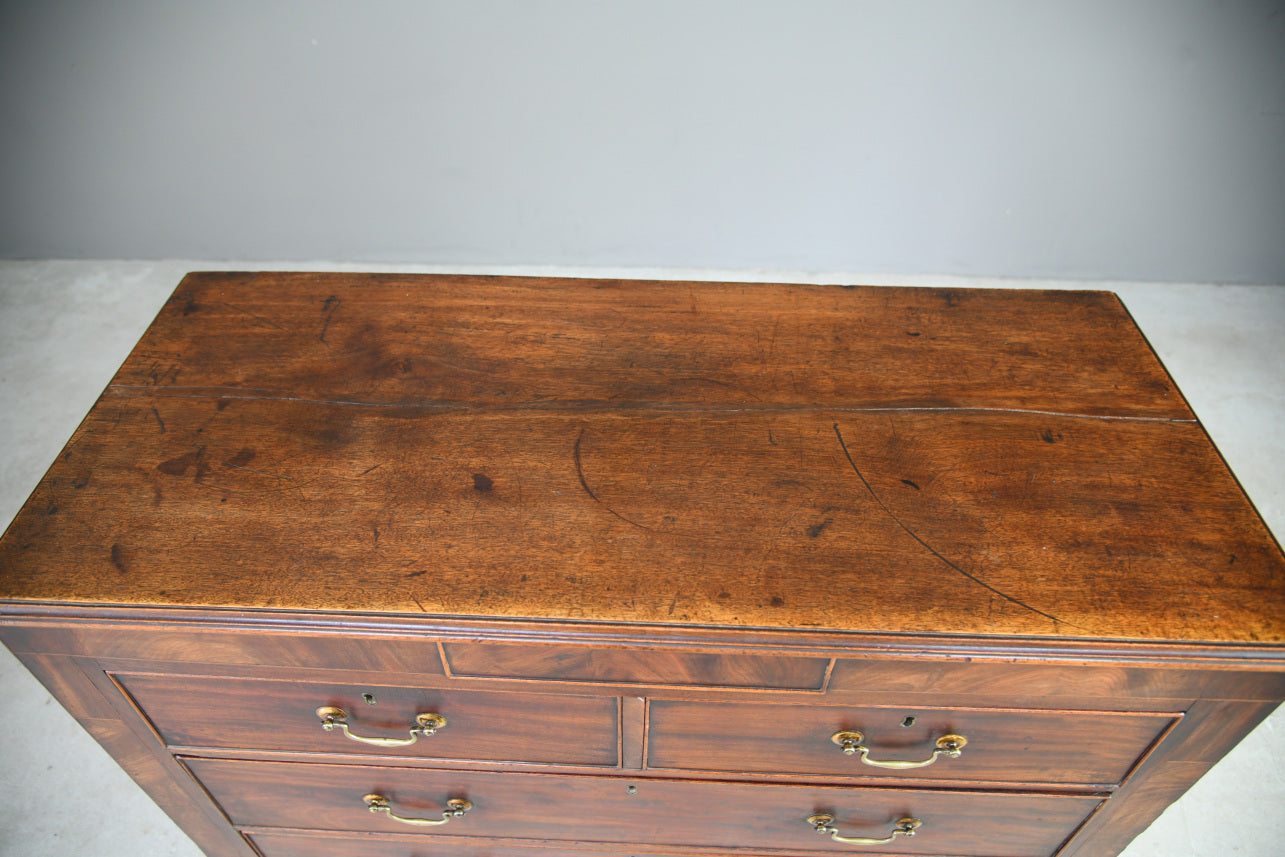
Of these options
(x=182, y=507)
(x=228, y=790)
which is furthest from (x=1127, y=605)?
(x=228, y=790)

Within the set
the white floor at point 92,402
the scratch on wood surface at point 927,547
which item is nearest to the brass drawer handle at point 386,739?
the scratch on wood surface at point 927,547

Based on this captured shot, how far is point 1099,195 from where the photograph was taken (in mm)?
2602

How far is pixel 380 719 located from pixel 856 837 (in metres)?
0.73

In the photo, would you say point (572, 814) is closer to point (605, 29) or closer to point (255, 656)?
point (255, 656)

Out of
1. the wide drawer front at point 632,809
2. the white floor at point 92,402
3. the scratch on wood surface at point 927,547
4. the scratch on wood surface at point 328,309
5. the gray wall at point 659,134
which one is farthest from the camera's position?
the gray wall at point 659,134

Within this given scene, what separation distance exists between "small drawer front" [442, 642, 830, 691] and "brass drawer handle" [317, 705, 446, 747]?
0.36ft

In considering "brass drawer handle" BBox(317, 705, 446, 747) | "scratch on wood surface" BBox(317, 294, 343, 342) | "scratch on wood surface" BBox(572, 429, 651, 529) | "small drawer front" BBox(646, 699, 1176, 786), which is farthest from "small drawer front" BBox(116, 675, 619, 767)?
"scratch on wood surface" BBox(317, 294, 343, 342)

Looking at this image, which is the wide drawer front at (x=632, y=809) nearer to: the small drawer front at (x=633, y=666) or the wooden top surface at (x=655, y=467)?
the small drawer front at (x=633, y=666)

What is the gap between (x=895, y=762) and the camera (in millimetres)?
1036

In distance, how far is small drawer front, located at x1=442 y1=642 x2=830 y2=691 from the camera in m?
0.91

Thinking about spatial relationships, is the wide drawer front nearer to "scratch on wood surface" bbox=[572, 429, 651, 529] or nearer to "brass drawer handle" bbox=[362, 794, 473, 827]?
"brass drawer handle" bbox=[362, 794, 473, 827]

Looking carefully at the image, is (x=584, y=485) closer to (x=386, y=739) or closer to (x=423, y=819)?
(x=386, y=739)

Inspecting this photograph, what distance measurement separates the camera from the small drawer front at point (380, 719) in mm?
1015

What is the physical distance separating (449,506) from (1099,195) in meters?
2.50
